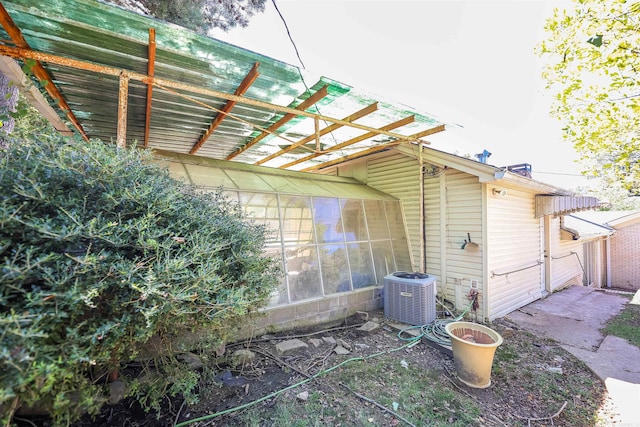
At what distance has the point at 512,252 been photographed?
564 centimetres

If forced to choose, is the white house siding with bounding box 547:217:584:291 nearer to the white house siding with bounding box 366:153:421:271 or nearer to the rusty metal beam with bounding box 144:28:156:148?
the white house siding with bounding box 366:153:421:271

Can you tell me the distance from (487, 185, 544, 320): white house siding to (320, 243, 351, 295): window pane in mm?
2696

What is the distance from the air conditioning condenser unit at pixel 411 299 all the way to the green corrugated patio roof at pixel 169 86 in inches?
105

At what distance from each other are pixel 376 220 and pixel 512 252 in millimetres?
3004

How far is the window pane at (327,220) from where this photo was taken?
4.96 metres

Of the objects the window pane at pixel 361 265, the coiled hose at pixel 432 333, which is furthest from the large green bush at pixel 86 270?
the window pane at pixel 361 265

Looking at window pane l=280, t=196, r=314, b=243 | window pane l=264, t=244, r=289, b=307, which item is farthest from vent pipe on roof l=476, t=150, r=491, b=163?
window pane l=264, t=244, r=289, b=307

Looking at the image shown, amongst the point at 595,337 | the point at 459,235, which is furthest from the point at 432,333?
the point at 595,337

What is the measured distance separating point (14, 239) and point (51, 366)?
0.74m

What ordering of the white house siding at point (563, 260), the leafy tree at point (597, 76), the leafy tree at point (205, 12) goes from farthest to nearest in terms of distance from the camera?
the white house siding at point (563, 260), the leafy tree at point (205, 12), the leafy tree at point (597, 76)

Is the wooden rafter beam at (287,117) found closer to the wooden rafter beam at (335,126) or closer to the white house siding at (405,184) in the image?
the wooden rafter beam at (335,126)

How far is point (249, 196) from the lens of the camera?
4.45 metres

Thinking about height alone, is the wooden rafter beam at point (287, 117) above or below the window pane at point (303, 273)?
above

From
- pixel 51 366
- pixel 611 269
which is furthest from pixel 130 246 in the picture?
pixel 611 269
